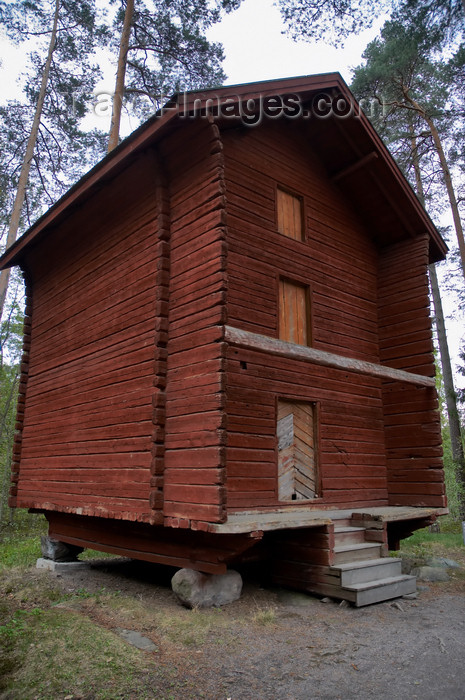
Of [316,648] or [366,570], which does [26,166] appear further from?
[316,648]

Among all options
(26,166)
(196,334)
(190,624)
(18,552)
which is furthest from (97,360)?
(26,166)

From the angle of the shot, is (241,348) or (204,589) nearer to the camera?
(204,589)

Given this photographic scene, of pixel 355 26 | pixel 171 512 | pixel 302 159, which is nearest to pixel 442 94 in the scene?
pixel 355 26

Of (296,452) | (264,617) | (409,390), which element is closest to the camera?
(264,617)

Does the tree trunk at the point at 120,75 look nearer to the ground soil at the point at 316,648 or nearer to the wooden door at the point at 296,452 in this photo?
the wooden door at the point at 296,452

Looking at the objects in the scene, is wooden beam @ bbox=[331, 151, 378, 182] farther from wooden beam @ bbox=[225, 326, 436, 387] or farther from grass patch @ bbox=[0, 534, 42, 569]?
grass patch @ bbox=[0, 534, 42, 569]

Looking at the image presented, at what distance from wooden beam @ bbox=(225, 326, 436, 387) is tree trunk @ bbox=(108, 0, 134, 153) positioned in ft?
31.5

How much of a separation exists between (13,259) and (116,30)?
9128mm

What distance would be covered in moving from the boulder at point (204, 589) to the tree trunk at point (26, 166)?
10.1 meters

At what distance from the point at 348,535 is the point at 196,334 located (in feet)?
12.4

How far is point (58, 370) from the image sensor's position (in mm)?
10594

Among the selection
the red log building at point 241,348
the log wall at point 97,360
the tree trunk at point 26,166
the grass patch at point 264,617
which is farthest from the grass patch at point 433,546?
the tree trunk at point 26,166

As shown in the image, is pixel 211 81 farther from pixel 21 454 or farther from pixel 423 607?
pixel 423 607

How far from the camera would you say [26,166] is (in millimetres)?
15180
